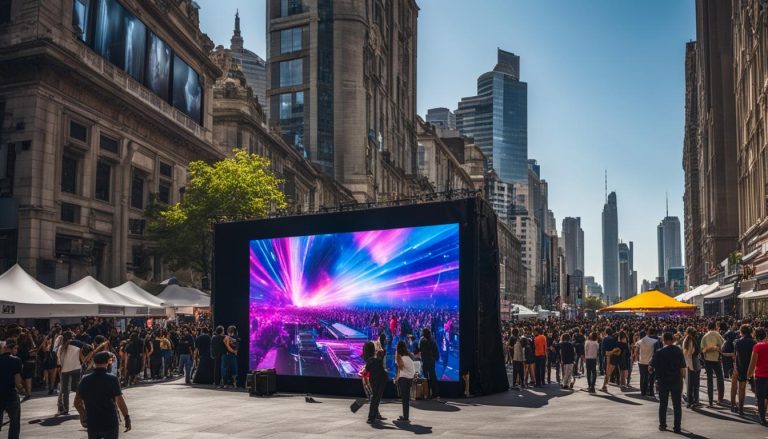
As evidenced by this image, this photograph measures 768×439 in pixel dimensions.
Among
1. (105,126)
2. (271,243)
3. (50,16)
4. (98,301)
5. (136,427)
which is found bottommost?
(136,427)

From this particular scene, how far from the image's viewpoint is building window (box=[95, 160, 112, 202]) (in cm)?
4063

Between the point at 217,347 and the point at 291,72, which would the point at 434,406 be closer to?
the point at 217,347

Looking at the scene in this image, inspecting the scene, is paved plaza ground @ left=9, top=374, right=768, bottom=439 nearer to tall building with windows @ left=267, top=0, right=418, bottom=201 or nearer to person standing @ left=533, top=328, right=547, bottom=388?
person standing @ left=533, top=328, right=547, bottom=388

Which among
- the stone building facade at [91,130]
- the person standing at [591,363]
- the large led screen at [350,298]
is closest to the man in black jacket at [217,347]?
the large led screen at [350,298]

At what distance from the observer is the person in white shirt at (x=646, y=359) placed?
18969 mm

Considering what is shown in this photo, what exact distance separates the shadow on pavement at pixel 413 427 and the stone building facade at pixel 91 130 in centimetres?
2446

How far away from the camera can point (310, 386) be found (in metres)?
21.8

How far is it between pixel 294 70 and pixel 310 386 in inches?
3268

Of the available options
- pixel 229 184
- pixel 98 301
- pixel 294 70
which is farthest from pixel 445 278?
pixel 294 70

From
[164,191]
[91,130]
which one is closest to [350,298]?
[91,130]

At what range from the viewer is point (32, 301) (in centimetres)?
2239

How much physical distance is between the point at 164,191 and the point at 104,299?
2345cm

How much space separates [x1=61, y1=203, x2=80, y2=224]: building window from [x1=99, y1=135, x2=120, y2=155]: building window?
4.05 meters

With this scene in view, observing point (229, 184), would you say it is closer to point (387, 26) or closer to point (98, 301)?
point (98, 301)
